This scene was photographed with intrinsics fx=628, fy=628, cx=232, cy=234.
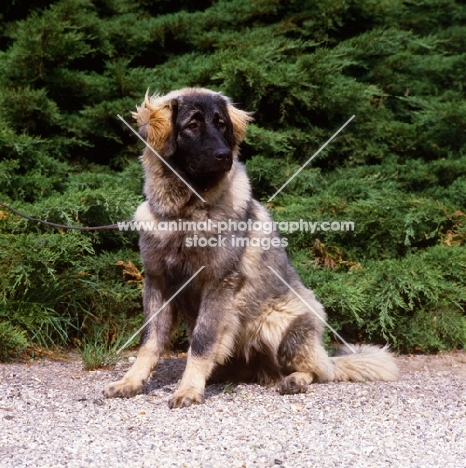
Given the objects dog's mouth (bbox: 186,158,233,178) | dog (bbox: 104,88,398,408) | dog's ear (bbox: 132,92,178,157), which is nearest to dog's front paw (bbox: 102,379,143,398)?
dog (bbox: 104,88,398,408)

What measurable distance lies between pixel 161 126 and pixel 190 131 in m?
0.21

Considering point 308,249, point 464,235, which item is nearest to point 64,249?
point 308,249

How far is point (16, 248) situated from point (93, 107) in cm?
279

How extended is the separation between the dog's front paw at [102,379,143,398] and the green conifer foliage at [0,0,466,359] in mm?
1361

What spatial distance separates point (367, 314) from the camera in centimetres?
606

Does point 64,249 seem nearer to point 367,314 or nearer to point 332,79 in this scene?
point 367,314

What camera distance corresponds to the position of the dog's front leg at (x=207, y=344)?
412 cm

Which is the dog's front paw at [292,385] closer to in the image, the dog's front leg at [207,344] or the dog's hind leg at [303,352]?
the dog's hind leg at [303,352]

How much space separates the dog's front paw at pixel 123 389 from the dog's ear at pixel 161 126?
62.3 inches

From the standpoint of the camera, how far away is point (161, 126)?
4410 mm

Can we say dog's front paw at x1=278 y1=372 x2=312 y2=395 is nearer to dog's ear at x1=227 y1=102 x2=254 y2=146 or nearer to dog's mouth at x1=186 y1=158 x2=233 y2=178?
dog's mouth at x1=186 y1=158 x2=233 y2=178

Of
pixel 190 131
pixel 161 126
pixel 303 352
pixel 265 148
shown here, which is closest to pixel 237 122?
pixel 190 131

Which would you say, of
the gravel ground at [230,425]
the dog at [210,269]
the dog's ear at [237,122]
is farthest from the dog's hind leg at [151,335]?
the dog's ear at [237,122]

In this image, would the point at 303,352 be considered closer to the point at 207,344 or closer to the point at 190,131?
the point at 207,344
